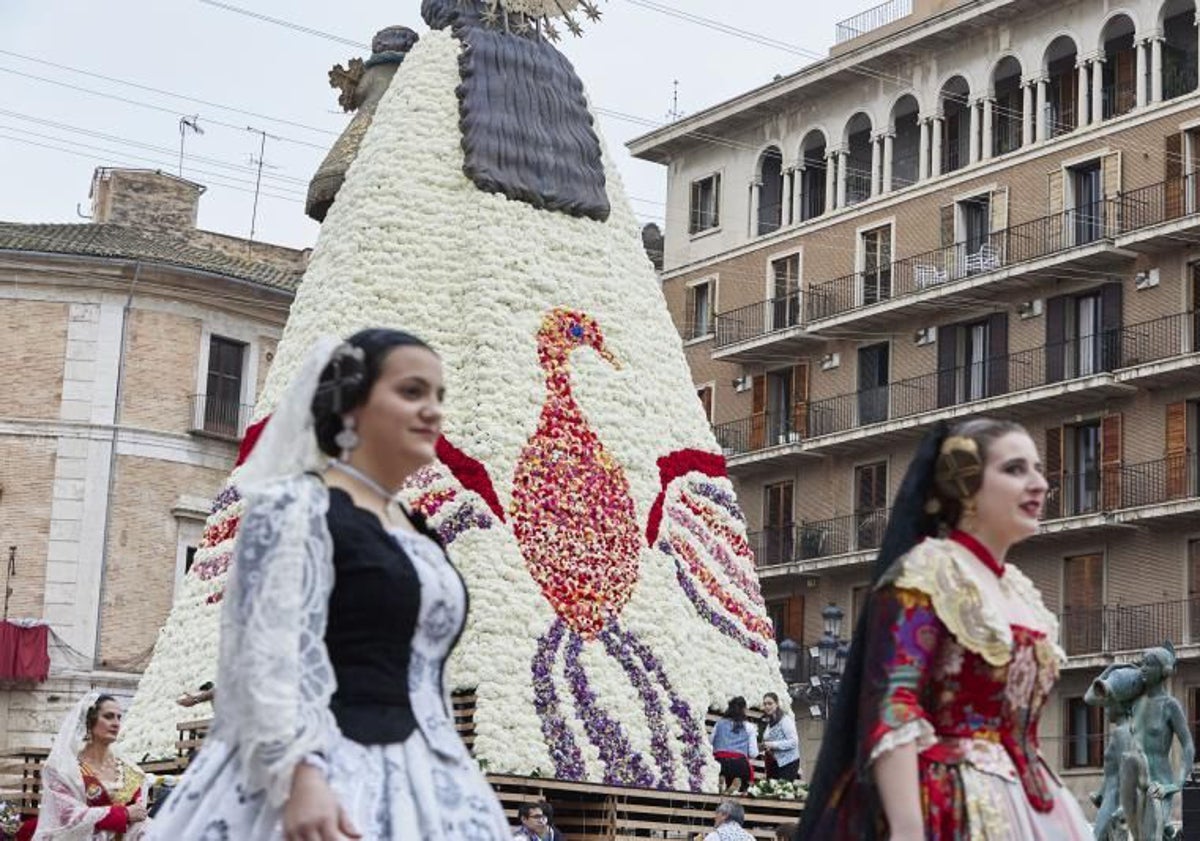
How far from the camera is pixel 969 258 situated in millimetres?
40281

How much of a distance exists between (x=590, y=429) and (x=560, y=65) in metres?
3.33

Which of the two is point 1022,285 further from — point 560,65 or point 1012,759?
point 1012,759

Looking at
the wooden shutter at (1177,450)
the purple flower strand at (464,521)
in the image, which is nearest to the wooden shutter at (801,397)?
the wooden shutter at (1177,450)

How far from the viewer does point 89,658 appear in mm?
36781

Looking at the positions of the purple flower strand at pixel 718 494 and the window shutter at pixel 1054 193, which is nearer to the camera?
the purple flower strand at pixel 718 494

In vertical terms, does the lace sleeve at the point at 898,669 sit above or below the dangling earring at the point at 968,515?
below

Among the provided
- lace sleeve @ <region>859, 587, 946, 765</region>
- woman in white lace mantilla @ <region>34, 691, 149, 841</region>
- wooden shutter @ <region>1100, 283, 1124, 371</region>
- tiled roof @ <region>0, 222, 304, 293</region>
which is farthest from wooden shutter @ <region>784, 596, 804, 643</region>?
lace sleeve @ <region>859, 587, 946, 765</region>

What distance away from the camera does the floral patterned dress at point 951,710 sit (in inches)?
231

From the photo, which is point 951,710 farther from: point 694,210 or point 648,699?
point 694,210

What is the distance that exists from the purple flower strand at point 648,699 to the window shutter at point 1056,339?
71.0 ft

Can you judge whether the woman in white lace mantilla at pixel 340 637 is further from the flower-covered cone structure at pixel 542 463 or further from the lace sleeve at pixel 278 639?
the flower-covered cone structure at pixel 542 463

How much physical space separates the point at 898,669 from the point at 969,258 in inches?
1377

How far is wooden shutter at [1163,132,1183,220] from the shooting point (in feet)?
120

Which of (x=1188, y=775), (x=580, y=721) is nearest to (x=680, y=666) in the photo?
(x=580, y=721)
